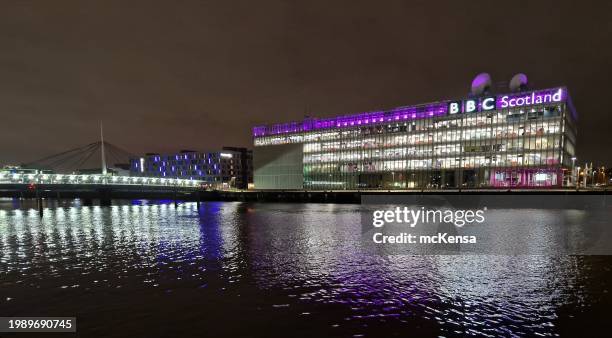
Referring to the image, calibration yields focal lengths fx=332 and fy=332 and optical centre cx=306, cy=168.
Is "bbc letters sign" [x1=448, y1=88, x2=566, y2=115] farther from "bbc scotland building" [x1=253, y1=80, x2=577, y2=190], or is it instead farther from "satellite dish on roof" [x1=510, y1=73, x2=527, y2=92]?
"satellite dish on roof" [x1=510, y1=73, x2=527, y2=92]

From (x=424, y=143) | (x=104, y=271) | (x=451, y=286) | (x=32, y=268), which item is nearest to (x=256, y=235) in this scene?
(x=104, y=271)

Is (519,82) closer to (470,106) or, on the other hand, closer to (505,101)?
(505,101)

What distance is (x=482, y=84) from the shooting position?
108875 mm

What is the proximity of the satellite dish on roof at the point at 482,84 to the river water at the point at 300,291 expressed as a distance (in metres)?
98.2

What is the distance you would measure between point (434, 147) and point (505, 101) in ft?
82.0

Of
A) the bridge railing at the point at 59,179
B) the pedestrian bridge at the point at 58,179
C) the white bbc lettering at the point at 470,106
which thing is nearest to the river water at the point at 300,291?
the pedestrian bridge at the point at 58,179

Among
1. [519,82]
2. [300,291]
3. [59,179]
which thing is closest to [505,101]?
[519,82]

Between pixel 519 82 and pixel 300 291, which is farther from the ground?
pixel 519 82

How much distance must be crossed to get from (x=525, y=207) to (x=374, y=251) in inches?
2157

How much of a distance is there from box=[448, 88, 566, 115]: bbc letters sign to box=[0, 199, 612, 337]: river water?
9073cm

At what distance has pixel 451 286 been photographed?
18000 mm

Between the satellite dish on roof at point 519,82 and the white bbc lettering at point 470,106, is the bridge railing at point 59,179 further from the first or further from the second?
the satellite dish on roof at point 519,82

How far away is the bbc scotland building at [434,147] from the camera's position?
318ft

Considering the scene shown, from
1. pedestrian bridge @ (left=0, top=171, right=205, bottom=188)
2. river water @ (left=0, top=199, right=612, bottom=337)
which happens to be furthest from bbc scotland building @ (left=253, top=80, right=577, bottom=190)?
river water @ (left=0, top=199, right=612, bottom=337)
